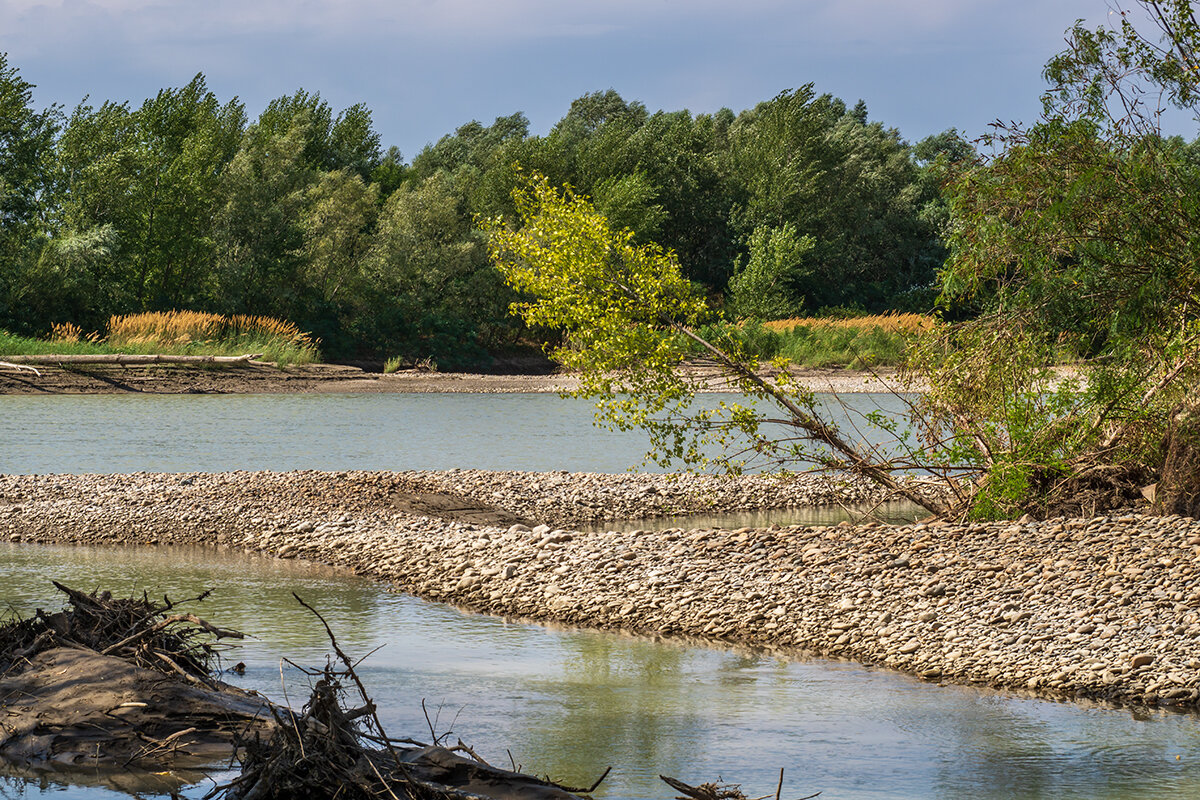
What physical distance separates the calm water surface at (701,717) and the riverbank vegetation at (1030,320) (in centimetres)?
314

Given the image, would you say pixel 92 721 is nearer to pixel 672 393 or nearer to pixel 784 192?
pixel 672 393

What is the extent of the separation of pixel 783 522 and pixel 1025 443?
498 centimetres

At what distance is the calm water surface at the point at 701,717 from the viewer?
7.15 m

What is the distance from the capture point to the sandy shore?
41781 millimetres

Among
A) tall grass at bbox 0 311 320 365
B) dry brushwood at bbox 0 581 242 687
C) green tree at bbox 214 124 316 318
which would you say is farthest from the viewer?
green tree at bbox 214 124 316 318

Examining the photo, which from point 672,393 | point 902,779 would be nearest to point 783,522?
point 672,393

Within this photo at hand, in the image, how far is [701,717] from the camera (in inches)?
335

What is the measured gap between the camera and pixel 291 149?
189 feet

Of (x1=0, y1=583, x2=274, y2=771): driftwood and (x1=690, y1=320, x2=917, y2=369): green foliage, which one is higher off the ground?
(x1=690, y1=320, x2=917, y2=369): green foliage

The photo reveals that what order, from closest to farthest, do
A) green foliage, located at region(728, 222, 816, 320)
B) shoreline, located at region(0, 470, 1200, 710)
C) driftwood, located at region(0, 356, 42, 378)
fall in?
shoreline, located at region(0, 470, 1200, 710), driftwood, located at region(0, 356, 42, 378), green foliage, located at region(728, 222, 816, 320)

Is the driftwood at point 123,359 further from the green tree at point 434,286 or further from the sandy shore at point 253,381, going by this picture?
the green tree at point 434,286

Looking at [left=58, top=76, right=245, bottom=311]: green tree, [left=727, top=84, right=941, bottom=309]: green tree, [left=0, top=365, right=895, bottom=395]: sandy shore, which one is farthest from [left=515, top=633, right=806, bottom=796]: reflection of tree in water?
[left=727, top=84, right=941, bottom=309]: green tree

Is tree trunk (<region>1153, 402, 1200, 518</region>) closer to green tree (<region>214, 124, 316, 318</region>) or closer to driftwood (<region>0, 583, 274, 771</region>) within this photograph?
driftwood (<region>0, 583, 274, 771</region>)

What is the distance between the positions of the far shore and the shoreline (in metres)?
21.9
